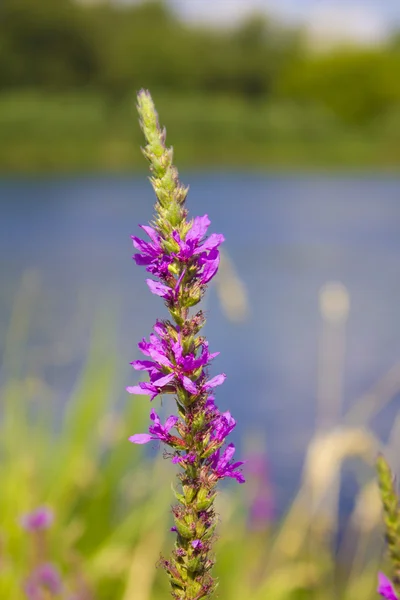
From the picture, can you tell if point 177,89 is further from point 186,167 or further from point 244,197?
point 244,197

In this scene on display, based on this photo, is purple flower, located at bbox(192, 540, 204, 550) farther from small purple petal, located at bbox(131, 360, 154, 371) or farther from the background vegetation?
the background vegetation

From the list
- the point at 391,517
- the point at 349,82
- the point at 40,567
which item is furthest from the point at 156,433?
the point at 349,82

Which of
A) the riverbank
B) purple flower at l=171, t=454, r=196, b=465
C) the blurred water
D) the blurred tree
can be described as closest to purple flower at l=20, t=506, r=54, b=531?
purple flower at l=171, t=454, r=196, b=465

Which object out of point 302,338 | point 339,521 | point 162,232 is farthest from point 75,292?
point 162,232

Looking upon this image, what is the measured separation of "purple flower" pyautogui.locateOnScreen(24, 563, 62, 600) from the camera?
177 centimetres

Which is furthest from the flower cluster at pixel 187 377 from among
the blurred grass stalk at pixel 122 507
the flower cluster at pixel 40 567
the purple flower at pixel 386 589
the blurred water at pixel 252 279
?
the blurred water at pixel 252 279

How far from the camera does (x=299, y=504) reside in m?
3.36

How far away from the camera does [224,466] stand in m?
0.62

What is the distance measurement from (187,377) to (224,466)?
0.08 meters

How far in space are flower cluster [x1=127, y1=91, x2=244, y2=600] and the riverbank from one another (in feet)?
41.8

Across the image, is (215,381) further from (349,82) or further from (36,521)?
(349,82)

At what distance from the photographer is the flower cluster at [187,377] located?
1.92 ft

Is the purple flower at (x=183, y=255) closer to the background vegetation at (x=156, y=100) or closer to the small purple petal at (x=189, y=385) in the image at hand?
the small purple petal at (x=189, y=385)

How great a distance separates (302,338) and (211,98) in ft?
35.4
